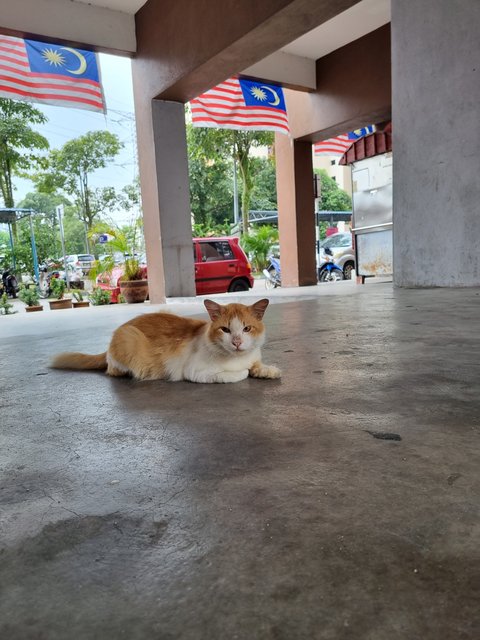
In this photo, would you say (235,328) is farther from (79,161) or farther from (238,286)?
Answer: (79,161)

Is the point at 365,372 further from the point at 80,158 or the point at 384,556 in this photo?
the point at 80,158

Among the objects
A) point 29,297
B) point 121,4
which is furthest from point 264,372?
point 29,297

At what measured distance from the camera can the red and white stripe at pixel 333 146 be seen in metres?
10.0

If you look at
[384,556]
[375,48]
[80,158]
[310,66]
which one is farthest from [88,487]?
[80,158]

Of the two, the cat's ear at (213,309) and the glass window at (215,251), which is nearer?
the cat's ear at (213,309)

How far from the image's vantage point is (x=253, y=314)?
6.56 feet

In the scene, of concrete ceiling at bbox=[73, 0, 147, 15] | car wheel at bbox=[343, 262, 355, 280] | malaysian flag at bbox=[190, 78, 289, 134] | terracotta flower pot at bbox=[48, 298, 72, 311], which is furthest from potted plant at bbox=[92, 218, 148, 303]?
car wheel at bbox=[343, 262, 355, 280]

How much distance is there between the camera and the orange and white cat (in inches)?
75.2

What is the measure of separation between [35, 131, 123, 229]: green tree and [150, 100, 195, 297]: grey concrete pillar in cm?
1541

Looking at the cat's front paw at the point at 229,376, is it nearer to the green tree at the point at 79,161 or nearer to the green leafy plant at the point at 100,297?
the green leafy plant at the point at 100,297

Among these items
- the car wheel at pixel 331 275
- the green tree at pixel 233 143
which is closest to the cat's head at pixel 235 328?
the car wheel at pixel 331 275

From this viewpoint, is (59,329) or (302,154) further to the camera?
(302,154)

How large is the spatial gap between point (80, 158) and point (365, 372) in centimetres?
2266

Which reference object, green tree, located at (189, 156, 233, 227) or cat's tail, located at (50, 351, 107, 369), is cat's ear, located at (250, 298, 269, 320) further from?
green tree, located at (189, 156, 233, 227)
